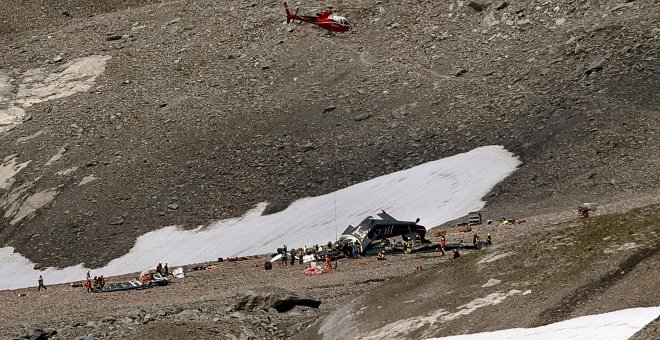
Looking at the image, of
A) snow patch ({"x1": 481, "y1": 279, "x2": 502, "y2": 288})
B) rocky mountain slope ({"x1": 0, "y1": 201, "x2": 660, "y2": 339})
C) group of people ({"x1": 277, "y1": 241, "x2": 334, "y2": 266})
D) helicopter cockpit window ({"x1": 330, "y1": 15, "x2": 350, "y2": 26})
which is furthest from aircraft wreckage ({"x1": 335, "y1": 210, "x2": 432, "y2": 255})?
helicopter cockpit window ({"x1": 330, "y1": 15, "x2": 350, "y2": 26})

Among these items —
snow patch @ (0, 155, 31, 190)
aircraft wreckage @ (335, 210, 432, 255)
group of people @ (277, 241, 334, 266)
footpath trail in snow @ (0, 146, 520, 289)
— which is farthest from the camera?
snow patch @ (0, 155, 31, 190)

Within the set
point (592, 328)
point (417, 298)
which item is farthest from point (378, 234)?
point (592, 328)

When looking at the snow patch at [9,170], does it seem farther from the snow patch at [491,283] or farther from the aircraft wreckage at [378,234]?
the snow patch at [491,283]

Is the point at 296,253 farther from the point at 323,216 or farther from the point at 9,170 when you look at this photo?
the point at 9,170

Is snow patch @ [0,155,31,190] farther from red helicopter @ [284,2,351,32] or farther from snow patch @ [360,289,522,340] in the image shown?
snow patch @ [360,289,522,340]

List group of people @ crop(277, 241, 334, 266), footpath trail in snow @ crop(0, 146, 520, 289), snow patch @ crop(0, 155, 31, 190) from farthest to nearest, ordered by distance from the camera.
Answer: snow patch @ crop(0, 155, 31, 190) → footpath trail in snow @ crop(0, 146, 520, 289) → group of people @ crop(277, 241, 334, 266)

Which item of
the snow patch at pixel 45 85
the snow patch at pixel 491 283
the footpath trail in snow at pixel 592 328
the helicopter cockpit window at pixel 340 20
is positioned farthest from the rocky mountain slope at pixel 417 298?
the helicopter cockpit window at pixel 340 20
